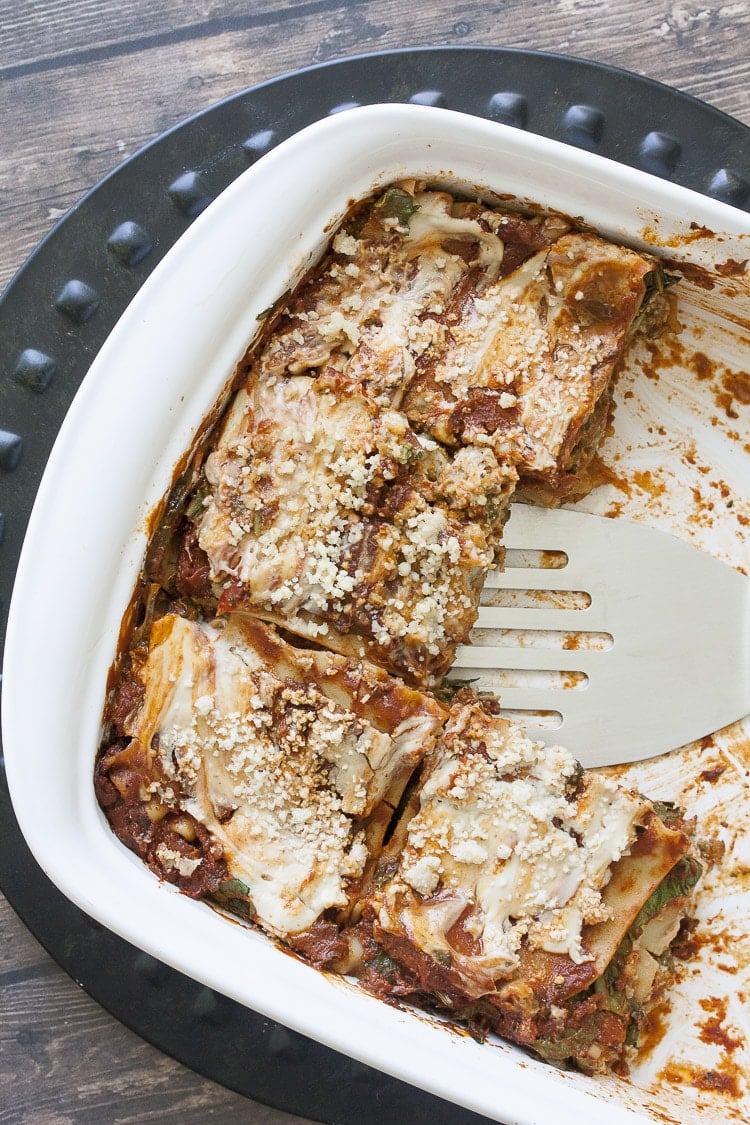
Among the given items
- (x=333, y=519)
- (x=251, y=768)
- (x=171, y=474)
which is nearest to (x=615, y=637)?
(x=333, y=519)

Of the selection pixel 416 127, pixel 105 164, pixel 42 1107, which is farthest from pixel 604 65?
pixel 42 1107

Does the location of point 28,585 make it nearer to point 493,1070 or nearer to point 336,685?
point 336,685

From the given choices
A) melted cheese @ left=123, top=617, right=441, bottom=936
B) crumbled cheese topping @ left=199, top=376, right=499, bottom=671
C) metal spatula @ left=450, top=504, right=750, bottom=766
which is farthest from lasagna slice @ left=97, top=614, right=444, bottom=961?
metal spatula @ left=450, top=504, right=750, bottom=766

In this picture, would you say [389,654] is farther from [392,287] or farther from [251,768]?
[392,287]

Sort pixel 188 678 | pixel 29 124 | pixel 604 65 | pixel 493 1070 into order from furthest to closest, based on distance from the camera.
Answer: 1. pixel 29 124
2. pixel 604 65
3. pixel 188 678
4. pixel 493 1070

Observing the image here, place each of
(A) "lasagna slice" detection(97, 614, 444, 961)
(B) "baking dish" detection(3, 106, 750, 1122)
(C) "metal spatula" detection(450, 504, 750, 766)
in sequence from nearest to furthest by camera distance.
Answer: (B) "baking dish" detection(3, 106, 750, 1122) → (A) "lasagna slice" detection(97, 614, 444, 961) → (C) "metal spatula" detection(450, 504, 750, 766)

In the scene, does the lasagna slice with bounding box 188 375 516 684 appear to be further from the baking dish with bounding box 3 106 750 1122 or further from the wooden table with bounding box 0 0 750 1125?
the wooden table with bounding box 0 0 750 1125

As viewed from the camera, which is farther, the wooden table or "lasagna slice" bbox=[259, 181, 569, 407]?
the wooden table
